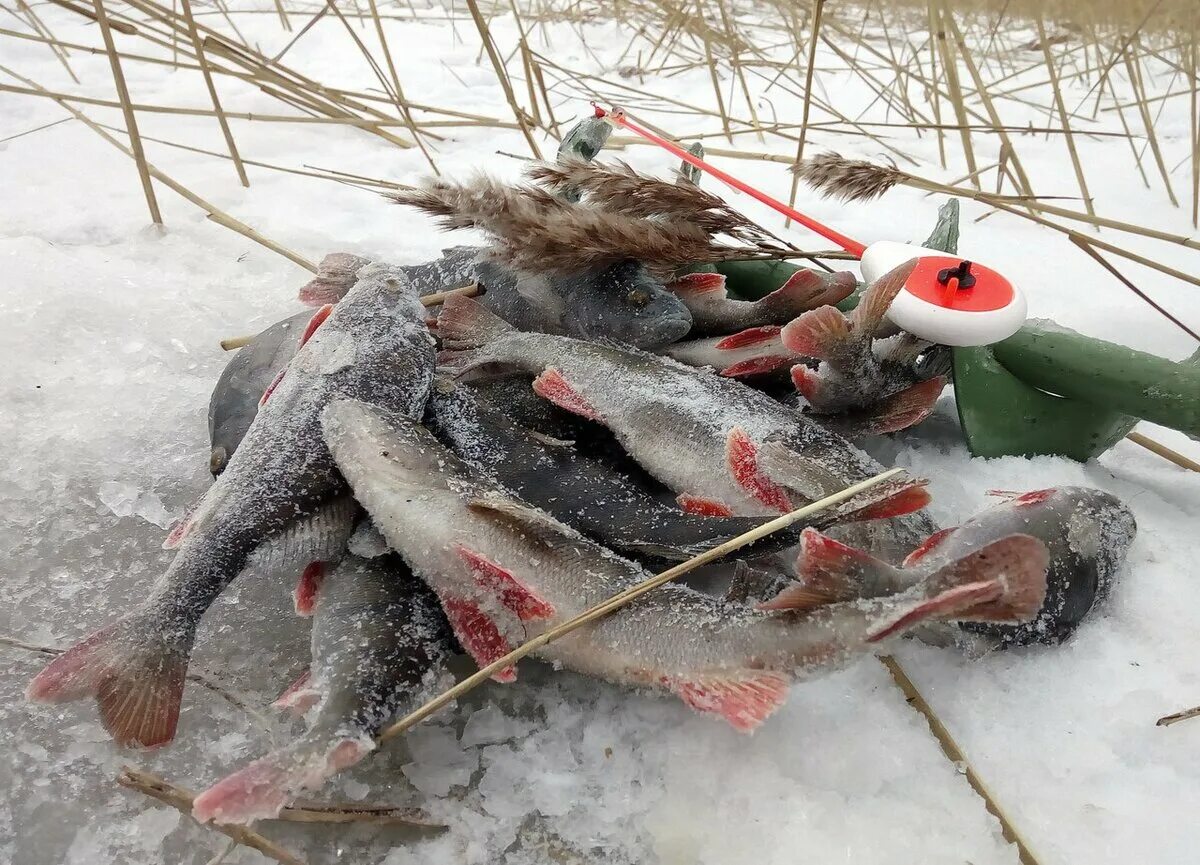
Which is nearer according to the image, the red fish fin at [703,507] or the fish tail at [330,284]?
the red fish fin at [703,507]

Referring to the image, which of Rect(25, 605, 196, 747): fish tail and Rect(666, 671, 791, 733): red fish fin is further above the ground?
Rect(666, 671, 791, 733): red fish fin

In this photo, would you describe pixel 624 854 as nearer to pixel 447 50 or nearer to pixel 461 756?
pixel 461 756

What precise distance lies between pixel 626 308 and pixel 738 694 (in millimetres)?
1005

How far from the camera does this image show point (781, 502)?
53.7 inches

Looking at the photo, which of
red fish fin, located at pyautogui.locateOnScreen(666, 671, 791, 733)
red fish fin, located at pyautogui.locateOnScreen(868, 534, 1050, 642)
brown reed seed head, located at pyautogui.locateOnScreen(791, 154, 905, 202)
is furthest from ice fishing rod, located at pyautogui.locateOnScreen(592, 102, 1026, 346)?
red fish fin, located at pyautogui.locateOnScreen(666, 671, 791, 733)

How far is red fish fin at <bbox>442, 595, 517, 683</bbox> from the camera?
3.84ft

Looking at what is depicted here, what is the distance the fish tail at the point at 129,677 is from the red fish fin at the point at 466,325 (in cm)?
87

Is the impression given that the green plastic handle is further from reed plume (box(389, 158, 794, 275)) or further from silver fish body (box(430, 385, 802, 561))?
silver fish body (box(430, 385, 802, 561))

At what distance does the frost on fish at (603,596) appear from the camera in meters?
0.91

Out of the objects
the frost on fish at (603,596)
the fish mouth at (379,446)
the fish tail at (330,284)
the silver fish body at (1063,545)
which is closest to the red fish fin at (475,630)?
the frost on fish at (603,596)

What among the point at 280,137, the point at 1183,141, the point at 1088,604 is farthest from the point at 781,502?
the point at 1183,141

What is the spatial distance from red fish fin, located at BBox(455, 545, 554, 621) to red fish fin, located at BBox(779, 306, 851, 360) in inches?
26.8

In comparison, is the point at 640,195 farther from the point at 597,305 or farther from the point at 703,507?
the point at 703,507

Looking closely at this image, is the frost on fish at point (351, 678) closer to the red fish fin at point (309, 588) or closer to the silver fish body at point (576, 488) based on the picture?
the red fish fin at point (309, 588)
